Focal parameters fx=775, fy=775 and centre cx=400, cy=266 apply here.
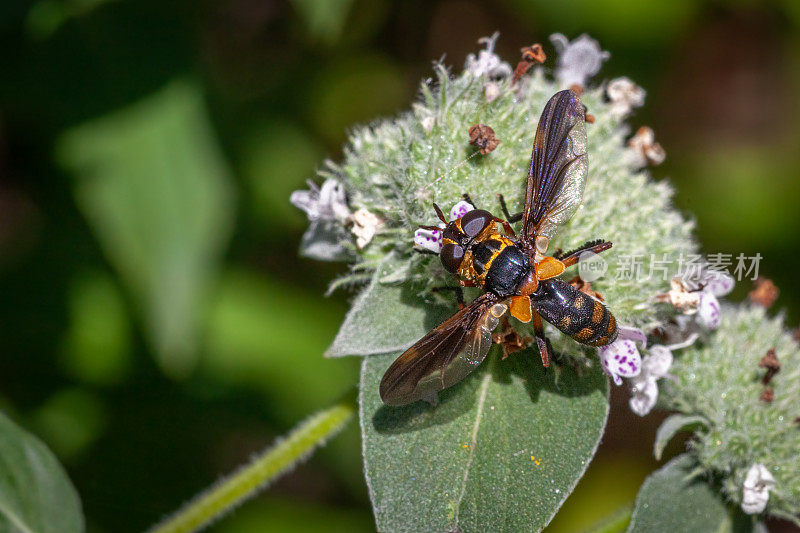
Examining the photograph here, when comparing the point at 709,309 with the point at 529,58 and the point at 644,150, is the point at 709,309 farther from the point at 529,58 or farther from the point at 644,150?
the point at 529,58

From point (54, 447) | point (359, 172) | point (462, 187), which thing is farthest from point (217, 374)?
point (462, 187)

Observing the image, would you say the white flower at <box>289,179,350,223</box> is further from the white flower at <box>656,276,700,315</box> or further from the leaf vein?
the white flower at <box>656,276,700,315</box>

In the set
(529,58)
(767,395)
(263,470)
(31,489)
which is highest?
(529,58)

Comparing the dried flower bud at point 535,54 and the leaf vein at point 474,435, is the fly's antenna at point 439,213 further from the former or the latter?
the dried flower bud at point 535,54

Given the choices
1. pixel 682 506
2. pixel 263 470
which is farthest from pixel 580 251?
pixel 263 470

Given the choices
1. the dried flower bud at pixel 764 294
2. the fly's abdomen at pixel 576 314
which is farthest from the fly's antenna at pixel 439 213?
the dried flower bud at pixel 764 294

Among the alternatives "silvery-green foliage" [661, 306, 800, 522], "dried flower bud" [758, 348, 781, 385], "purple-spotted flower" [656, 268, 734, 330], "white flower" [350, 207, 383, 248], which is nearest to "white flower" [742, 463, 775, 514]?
"silvery-green foliage" [661, 306, 800, 522]

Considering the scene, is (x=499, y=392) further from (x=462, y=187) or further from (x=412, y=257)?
(x=462, y=187)
